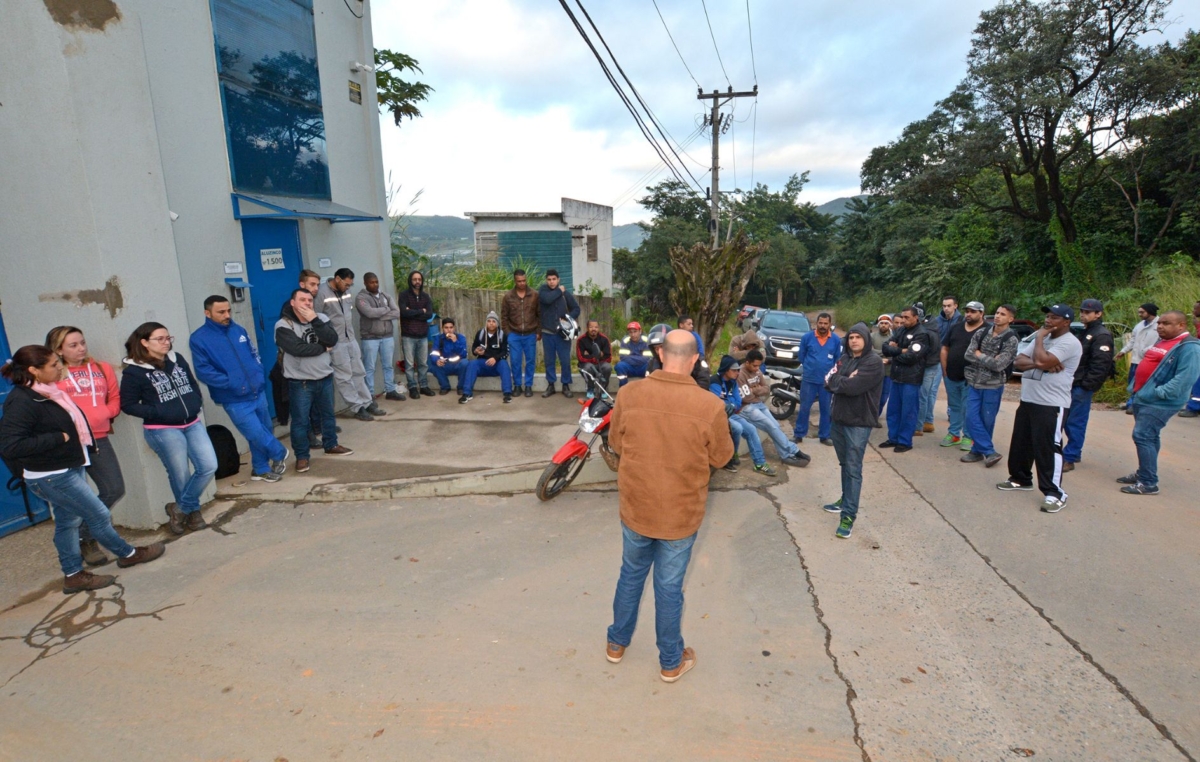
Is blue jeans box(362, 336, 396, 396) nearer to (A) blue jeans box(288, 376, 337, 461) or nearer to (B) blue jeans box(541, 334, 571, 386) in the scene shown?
(A) blue jeans box(288, 376, 337, 461)

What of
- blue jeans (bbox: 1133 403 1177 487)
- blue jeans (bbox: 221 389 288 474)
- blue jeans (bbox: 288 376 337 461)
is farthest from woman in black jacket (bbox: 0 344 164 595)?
blue jeans (bbox: 1133 403 1177 487)

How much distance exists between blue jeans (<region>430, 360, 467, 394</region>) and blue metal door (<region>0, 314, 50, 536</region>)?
4.83m

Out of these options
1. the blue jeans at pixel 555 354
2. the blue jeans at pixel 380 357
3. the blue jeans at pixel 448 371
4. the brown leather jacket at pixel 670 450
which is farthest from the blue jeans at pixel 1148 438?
the blue jeans at pixel 380 357

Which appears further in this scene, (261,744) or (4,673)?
(4,673)

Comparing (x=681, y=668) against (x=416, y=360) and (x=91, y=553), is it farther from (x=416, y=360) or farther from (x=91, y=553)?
(x=416, y=360)

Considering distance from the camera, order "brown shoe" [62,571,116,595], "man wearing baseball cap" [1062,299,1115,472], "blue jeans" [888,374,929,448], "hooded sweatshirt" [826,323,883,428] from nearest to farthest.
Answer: "brown shoe" [62,571,116,595] → "hooded sweatshirt" [826,323,883,428] → "man wearing baseball cap" [1062,299,1115,472] → "blue jeans" [888,374,929,448]

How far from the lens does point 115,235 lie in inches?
184

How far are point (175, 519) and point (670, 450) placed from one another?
4.18m

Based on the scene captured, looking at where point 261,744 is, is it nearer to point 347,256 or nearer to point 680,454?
point 680,454

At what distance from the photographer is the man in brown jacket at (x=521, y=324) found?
353 inches

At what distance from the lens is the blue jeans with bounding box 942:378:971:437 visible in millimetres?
7711

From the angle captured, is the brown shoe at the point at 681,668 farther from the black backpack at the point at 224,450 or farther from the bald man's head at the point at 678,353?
the black backpack at the point at 224,450

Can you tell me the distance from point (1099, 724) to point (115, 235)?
271 inches

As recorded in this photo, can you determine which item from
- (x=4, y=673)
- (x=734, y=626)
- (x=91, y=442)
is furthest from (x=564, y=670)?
(x=91, y=442)
